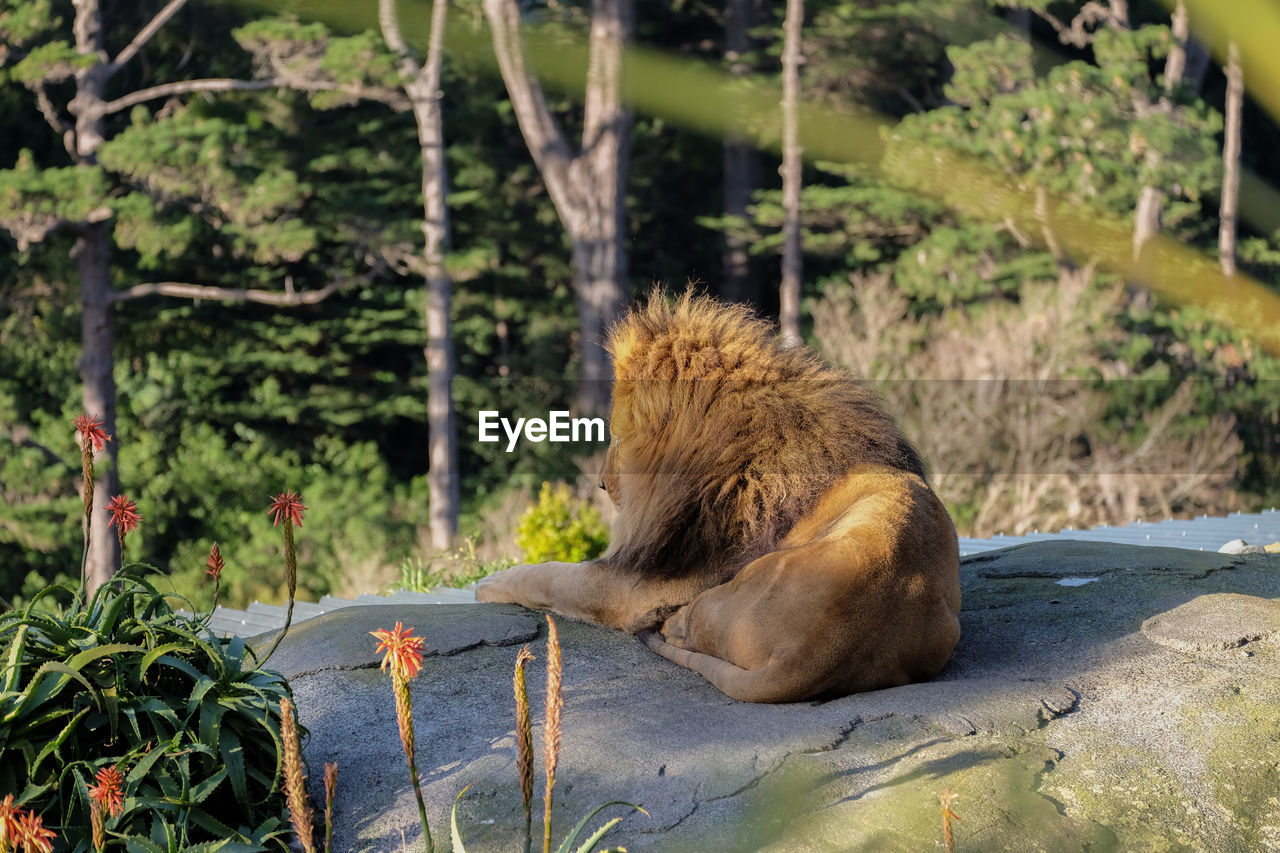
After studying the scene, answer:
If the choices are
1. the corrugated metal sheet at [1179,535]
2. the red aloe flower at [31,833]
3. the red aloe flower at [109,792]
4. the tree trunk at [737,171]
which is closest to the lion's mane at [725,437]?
the red aloe flower at [109,792]

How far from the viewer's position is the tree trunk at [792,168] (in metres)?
21.7

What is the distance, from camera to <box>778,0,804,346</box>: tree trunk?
21.7m

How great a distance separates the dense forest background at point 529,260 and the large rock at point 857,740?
42.2 ft

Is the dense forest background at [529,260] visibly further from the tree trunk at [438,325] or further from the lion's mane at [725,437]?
the lion's mane at [725,437]

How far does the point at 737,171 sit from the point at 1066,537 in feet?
58.3

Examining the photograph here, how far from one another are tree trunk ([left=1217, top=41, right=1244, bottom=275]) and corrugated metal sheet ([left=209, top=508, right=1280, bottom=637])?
13120 mm

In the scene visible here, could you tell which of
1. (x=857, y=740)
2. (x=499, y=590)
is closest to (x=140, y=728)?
(x=857, y=740)

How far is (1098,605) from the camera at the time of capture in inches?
172

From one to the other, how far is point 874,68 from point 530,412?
854cm

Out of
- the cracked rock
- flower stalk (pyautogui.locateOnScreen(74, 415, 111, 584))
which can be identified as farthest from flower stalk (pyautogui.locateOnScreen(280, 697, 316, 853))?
the cracked rock

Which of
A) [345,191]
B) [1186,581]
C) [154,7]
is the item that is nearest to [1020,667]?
[1186,581]

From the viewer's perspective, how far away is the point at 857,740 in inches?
124

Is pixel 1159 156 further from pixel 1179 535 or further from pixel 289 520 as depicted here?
pixel 289 520

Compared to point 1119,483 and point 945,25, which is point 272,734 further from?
point 945,25
